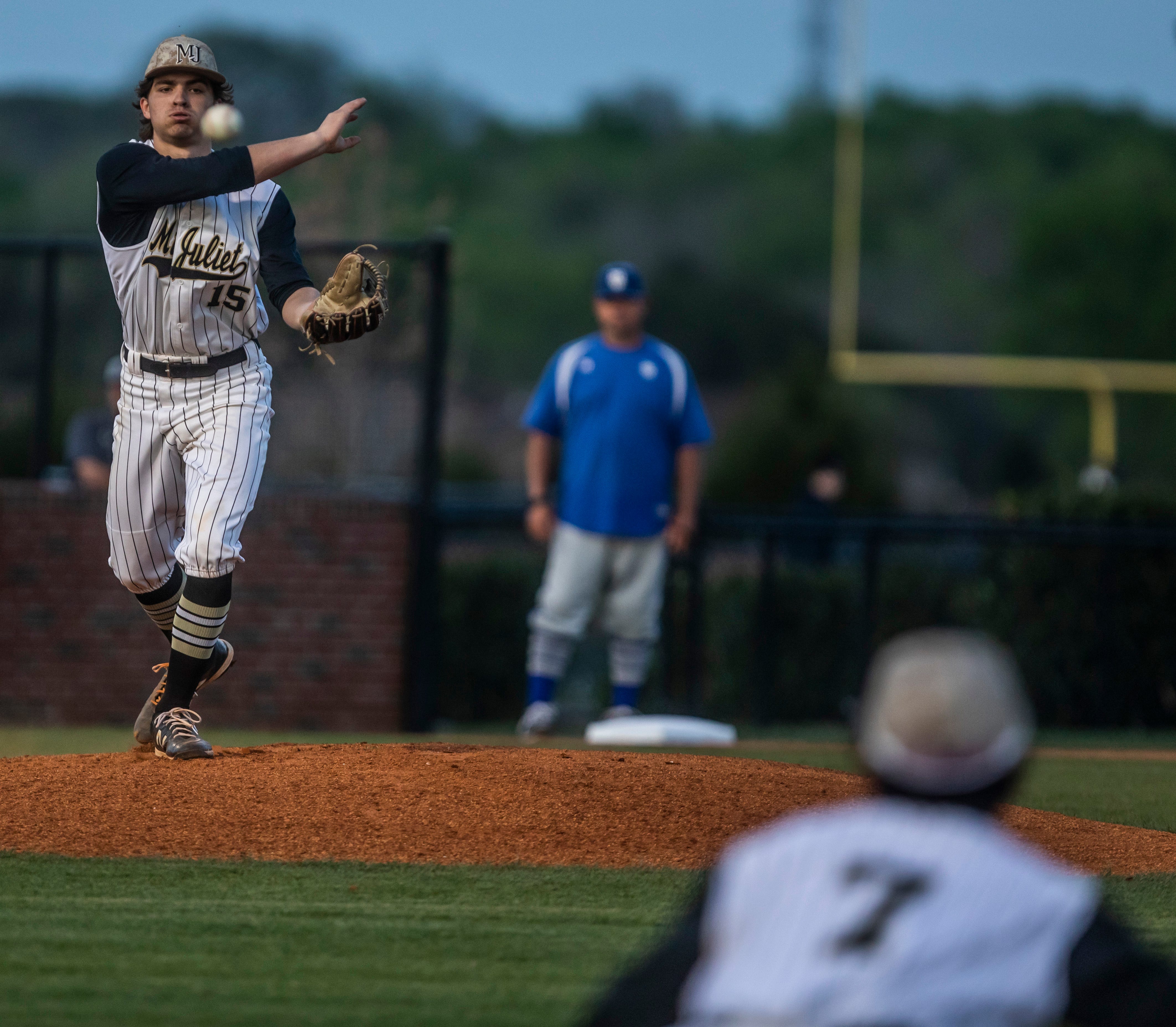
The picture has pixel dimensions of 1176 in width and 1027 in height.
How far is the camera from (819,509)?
14.1 metres

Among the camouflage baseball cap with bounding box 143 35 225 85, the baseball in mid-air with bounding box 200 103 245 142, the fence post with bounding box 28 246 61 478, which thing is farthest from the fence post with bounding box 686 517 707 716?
the baseball in mid-air with bounding box 200 103 245 142

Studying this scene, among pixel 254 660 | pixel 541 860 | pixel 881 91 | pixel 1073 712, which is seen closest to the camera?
pixel 541 860

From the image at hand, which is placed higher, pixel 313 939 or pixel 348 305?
pixel 348 305

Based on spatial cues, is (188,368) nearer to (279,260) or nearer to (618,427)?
(279,260)

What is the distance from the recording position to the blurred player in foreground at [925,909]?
1.97 meters

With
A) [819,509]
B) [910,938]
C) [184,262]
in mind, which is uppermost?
[184,262]

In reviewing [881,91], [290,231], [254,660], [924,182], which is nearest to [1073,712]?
[254,660]

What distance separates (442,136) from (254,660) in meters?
58.7

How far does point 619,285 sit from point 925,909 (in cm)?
711

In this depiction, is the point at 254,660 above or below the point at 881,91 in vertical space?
below

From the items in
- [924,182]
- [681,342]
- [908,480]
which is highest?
[924,182]

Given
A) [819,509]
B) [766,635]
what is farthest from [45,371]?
[819,509]

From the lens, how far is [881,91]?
49625mm

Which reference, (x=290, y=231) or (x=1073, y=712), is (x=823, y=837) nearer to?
(x=290, y=231)
